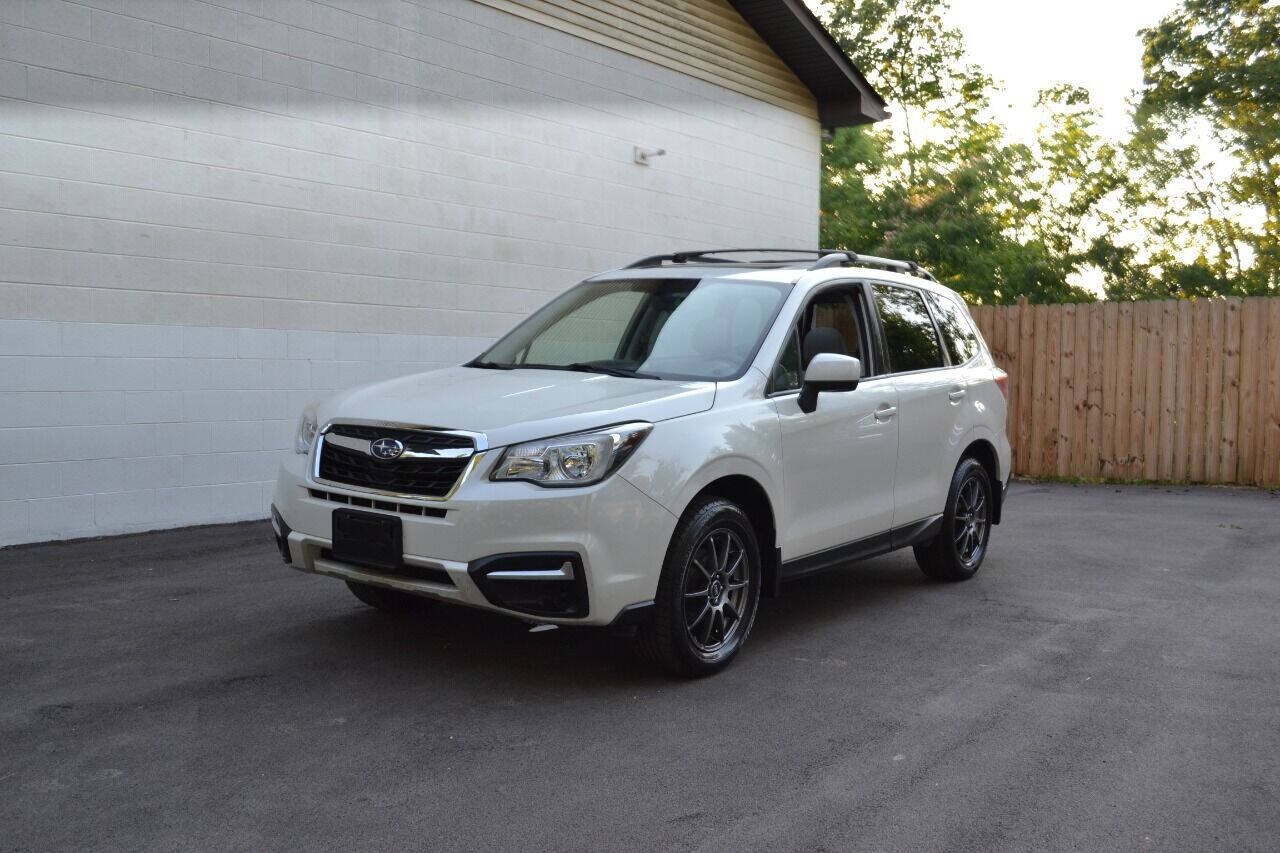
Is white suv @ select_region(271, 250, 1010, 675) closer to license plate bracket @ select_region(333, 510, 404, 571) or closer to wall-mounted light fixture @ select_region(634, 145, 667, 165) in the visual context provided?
license plate bracket @ select_region(333, 510, 404, 571)

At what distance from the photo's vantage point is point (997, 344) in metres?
14.9

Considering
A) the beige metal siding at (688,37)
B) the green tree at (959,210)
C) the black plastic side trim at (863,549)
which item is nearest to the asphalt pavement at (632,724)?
the black plastic side trim at (863,549)

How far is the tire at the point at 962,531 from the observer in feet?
24.5

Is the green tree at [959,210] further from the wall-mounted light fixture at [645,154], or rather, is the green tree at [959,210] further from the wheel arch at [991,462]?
the wheel arch at [991,462]

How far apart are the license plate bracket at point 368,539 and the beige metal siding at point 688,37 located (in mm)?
7934

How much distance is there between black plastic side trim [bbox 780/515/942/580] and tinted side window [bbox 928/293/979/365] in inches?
41.7

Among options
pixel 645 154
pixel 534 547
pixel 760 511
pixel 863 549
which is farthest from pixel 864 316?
pixel 645 154

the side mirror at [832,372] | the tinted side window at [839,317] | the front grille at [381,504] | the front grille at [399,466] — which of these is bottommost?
the front grille at [381,504]

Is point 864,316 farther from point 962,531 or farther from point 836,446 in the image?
point 962,531

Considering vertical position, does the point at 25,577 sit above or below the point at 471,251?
below

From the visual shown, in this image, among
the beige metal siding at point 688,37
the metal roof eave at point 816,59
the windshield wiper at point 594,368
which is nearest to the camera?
the windshield wiper at point 594,368

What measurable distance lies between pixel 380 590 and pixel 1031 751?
329 cm

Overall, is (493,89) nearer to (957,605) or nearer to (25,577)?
(25,577)

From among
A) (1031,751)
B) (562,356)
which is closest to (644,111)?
(562,356)
